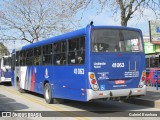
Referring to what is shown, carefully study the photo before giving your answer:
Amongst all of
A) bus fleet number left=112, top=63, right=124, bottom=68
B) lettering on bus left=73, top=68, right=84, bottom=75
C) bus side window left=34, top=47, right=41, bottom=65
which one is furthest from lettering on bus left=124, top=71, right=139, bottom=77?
bus side window left=34, top=47, right=41, bottom=65

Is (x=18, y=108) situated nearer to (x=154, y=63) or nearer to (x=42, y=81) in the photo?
(x=42, y=81)

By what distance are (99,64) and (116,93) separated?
3.75 feet

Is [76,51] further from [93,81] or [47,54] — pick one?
[47,54]

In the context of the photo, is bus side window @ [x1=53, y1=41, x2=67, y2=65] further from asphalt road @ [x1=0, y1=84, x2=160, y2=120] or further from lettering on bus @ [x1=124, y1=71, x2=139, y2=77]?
lettering on bus @ [x1=124, y1=71, x2=139, y2=77]

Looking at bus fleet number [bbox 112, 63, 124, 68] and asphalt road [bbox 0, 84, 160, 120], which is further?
bus fleet number [bbox 112, 63, 124, 68]

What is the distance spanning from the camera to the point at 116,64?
11.9m

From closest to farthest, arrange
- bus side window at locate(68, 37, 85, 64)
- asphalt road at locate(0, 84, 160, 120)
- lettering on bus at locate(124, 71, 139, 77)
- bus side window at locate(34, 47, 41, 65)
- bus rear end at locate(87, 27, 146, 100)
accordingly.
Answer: asphalt road at locate(0, 84, 160, 120)
bus rear end at locate(87, 27, 146, 100)
bus side window at locate(68, 37, 85, 64)
lettering on bus at locate(124, 71, 139, 77)
bus side window at locate(34, 47, 41, 65)

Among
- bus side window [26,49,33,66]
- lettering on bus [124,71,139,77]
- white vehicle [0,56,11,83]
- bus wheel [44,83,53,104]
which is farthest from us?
white vehicle [0,56,11,83]

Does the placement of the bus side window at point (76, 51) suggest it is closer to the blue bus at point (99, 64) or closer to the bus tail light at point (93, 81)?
the blue bus at point (99, 64)

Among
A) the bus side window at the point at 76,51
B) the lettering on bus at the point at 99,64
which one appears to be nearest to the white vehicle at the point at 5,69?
the bus side window at the point at 76,51

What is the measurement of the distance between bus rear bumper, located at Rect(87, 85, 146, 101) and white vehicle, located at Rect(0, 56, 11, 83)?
1733cm

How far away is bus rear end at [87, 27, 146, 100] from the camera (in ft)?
37.8

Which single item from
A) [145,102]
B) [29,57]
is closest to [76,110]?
[145,102]

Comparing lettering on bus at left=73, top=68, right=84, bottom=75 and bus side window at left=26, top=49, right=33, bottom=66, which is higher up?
bus side window at left=26, top=49, right=33, bottom=66
